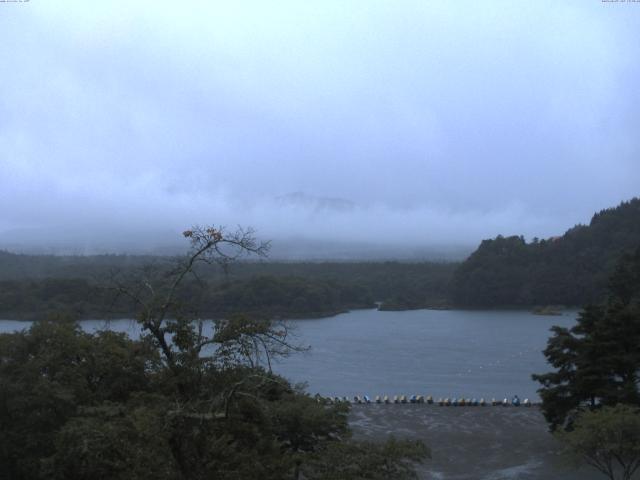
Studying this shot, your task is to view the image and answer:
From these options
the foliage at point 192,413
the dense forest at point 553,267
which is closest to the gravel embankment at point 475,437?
the foliage at point 192,413

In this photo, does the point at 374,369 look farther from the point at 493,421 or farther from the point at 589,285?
the point at 589,285

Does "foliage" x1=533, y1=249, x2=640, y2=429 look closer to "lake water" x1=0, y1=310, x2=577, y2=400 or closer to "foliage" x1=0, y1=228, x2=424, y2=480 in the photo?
"lake water" x1=0, y1=310, x2=577, y2=400

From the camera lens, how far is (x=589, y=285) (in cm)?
4516

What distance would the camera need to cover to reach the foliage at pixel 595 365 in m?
12.6

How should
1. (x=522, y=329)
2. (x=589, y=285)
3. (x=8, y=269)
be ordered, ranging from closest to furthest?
(x=522, y=329) → (x=589, y=285) → (x=8, y=269)

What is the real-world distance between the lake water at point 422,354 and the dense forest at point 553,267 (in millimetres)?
2491

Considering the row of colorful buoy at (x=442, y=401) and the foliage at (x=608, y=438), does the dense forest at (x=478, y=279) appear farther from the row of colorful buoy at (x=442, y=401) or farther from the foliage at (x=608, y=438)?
the foliage at (x=608, y=438)

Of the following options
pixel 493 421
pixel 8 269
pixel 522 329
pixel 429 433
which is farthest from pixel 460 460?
pixel 8 269

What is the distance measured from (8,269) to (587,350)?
153 feet

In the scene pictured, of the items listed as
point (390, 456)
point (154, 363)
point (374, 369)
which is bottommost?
point (374, 369)

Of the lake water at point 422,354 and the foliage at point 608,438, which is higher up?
the foliage at point 608,438

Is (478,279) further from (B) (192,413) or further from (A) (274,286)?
(B) (192,413)

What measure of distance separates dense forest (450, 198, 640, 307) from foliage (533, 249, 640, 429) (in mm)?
32458

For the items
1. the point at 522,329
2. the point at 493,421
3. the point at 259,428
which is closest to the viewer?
the point at 259,428
